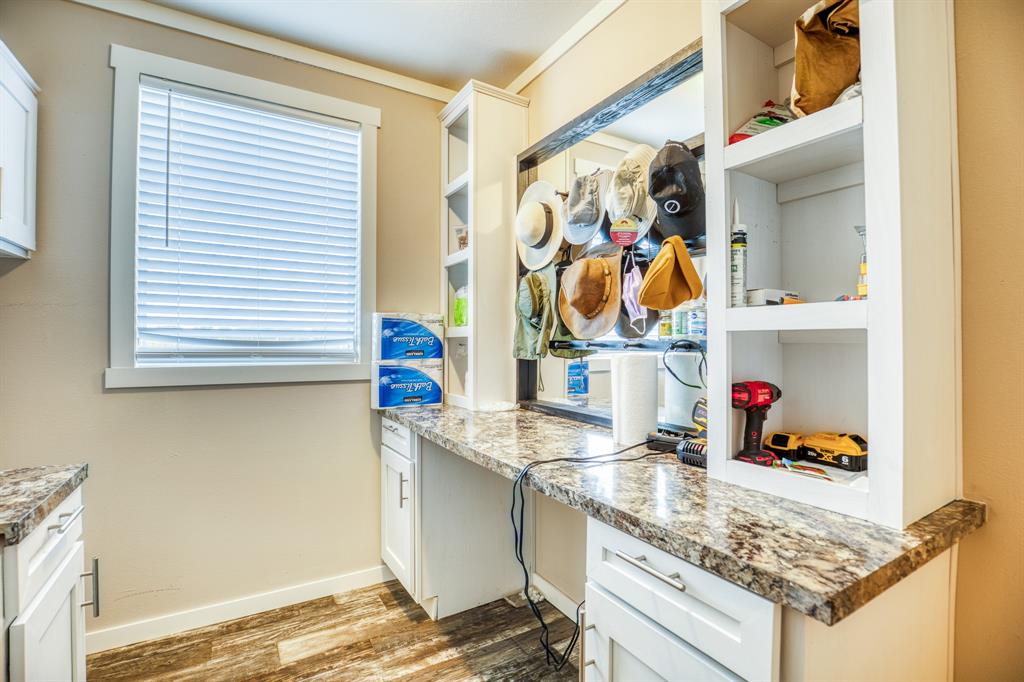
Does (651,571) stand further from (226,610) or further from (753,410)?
(226,610)

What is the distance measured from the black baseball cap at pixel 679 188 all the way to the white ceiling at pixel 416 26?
3.30ft

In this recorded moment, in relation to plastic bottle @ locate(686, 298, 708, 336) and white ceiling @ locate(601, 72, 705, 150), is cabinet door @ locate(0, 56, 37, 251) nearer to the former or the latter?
white ceiling @ locate(601, 72, 705, 150)

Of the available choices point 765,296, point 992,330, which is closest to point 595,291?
point 765,296

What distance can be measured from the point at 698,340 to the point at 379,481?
170 cm

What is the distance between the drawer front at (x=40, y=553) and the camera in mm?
973

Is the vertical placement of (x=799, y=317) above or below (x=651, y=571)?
above

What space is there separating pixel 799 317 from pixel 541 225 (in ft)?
4.00

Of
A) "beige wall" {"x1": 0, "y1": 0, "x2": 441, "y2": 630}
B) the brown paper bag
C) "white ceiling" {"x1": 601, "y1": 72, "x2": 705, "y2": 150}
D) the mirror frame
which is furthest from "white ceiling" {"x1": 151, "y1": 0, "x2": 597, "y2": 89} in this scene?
the brown paper bag

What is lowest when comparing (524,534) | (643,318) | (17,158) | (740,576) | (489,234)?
(524,534)

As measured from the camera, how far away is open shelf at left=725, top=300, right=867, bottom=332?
95 centimetres

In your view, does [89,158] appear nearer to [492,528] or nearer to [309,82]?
[309,82]

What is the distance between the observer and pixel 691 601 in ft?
2.94

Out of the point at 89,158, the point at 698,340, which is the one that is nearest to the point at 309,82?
the point at 89,158

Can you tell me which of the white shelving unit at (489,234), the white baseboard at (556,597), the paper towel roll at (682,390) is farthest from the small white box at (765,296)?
the white baseboard at (556,597)
